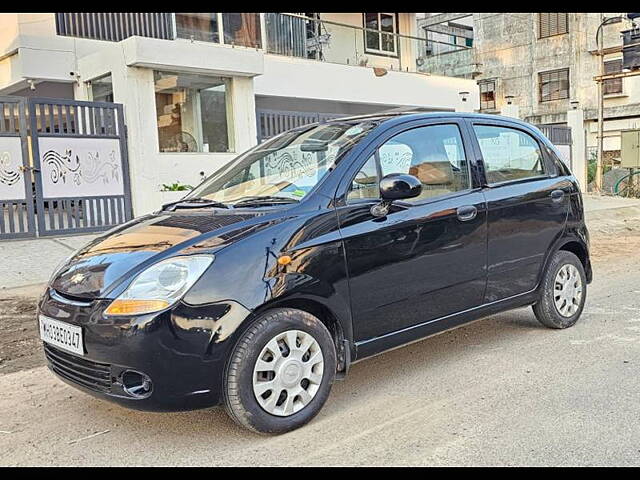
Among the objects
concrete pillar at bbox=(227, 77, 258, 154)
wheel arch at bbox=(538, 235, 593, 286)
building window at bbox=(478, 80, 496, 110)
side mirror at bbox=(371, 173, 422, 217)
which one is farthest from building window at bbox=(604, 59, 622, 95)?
side mirror at bbox=(371, 173, 422, 217)

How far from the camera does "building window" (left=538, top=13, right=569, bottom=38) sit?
35.6m

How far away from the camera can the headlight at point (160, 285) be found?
10.4 ft

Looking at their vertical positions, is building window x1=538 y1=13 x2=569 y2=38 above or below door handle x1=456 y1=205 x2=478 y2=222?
above

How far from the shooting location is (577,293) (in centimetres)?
545

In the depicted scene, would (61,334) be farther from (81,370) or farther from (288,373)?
(288,373)

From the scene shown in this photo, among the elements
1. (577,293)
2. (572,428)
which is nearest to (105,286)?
(572,428)

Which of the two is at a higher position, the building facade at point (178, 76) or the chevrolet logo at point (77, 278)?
the building facade at point (178, 76)

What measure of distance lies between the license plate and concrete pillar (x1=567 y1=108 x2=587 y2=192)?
2028 cm

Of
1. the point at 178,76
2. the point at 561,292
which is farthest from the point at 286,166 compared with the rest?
the point at 178,76

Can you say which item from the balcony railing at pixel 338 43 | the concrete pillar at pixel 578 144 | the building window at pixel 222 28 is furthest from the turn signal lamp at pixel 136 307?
the concrete pillar at pixel 578 144

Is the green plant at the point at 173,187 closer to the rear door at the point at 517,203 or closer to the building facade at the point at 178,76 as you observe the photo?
the building facade at the point at 178,76

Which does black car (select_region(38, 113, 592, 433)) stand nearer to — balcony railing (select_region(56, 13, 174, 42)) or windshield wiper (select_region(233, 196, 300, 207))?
windshield wiper (select_region(233, 196, 300, 207))

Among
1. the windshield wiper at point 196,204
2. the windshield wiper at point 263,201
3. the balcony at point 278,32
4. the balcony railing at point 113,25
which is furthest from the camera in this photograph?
the balcony at point 278,32

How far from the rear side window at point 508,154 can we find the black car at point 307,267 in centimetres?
2
